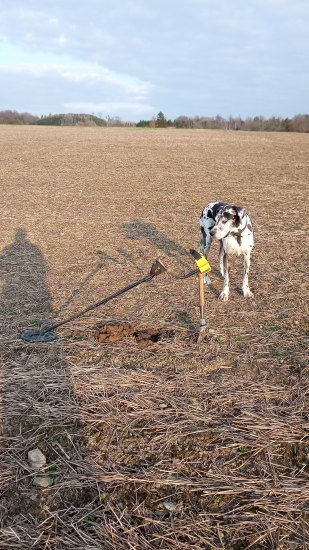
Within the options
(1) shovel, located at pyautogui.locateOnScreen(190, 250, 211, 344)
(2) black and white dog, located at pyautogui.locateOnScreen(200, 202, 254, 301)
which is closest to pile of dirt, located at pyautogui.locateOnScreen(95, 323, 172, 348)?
(1) shovel, located at pyautogui.locateOnScreen(190, 250, 211, 344)

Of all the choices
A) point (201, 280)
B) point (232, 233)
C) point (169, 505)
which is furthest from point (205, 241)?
point (169, 505)

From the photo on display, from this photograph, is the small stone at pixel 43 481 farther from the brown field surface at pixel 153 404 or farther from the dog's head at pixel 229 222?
the dog's head at pixel 229 222

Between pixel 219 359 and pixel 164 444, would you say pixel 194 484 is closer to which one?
pixel 164 444

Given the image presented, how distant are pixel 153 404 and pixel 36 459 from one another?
1060mm

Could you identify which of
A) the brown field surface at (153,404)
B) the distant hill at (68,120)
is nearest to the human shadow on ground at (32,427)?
the brown field surface at (153,404)

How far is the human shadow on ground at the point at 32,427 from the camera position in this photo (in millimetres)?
2836

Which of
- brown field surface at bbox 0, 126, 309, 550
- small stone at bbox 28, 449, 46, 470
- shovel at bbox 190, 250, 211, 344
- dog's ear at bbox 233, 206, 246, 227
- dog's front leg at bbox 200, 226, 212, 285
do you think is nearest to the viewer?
brown field surface at bbox 0, 126, 309, 550

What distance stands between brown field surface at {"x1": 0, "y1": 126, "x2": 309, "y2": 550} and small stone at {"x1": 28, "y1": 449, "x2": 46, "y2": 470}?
2.0 inches

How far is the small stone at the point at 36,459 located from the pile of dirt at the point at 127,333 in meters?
1.74

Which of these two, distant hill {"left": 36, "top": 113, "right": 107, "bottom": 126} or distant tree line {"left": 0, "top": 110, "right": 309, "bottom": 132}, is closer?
distant tree line {"left": 0, "top": 110, "right": 309, "bottom": 132}


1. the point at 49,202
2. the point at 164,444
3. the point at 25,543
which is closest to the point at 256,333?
the point at 164,444

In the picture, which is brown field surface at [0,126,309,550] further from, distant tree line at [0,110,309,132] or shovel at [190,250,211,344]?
distant tree line at [0,110,309,132]

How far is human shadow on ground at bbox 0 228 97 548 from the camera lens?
2.84 meters

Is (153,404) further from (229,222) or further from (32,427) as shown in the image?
(229,222)
